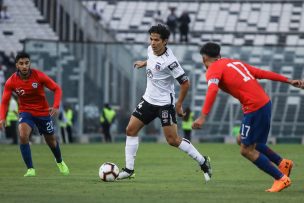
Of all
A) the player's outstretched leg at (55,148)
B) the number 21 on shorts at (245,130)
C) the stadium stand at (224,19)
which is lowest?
the stadium stand at (224,19)

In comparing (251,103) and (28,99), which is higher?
(251,103)

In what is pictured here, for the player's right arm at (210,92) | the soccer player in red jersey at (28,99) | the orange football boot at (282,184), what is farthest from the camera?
the soccer player in red jersey at (28,99)

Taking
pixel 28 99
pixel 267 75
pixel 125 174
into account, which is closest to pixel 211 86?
pixel 267 75

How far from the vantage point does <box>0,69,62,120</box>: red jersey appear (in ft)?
57.9

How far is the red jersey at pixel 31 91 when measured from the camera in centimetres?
1764

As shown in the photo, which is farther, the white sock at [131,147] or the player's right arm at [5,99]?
the player's right arm at [5,99]

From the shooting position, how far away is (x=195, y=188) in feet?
48.1

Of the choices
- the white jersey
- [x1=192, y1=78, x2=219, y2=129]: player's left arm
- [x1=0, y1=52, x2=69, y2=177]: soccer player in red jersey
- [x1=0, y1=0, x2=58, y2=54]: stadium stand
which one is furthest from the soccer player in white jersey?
[x1=0, y1=0, x2=58, y2=54]: stadium stand

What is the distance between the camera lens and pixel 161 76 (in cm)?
1623

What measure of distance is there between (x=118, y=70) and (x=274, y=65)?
7.05 m

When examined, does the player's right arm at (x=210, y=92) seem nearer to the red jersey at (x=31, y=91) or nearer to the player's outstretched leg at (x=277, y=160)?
the player's outstretched leg at (x=277, y=160)

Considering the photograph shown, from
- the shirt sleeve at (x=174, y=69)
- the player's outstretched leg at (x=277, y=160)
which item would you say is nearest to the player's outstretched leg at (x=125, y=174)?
the shirt sleeve at (x=174, y=69)

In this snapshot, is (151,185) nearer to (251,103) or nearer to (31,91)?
(251,103)

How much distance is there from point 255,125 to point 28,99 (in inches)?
209
